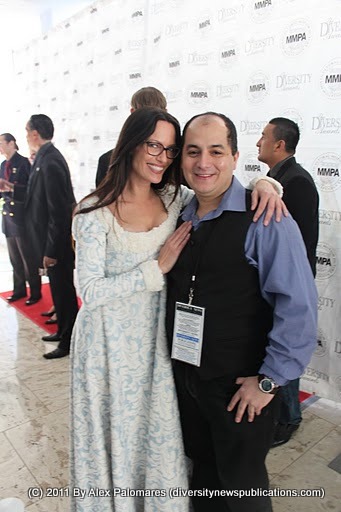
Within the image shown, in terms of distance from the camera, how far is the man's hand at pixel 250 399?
42.1 inches

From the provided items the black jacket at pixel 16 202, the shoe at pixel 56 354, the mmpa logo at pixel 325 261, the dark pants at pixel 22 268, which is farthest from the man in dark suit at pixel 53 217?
the mmpa logo at pixel 325 261

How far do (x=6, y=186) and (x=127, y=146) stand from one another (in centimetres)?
301

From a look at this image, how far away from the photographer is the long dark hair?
1173 mm

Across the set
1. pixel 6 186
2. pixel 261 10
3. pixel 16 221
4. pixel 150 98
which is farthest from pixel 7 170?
pixel 261 10

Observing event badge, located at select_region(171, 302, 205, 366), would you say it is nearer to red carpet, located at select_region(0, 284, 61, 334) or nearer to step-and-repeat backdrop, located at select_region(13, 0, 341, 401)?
step-and-repeat backdrop, located at select_region(13, 0, 341, 401)

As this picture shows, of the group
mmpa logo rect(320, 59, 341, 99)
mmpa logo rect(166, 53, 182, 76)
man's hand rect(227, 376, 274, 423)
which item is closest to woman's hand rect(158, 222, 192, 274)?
man's hand rect(227, 376, 274, 423)

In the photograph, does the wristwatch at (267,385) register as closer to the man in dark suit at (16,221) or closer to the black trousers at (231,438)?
the black trousers at (231,438)

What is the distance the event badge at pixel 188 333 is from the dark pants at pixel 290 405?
1145 mm

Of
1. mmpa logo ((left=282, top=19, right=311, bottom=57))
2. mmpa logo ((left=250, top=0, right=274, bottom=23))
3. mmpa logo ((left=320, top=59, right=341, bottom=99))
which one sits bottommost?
mmpa logo ((left=320, top=59, right=341, bottom=99))

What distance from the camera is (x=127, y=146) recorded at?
1192 mm

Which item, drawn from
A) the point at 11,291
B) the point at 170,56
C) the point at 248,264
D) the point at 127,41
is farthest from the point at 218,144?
the point at 11,291

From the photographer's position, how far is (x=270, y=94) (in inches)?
100.0

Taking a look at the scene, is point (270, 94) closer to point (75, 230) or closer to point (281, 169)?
point (281, 169)

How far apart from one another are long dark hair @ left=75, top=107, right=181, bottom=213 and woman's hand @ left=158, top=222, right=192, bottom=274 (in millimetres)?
235
